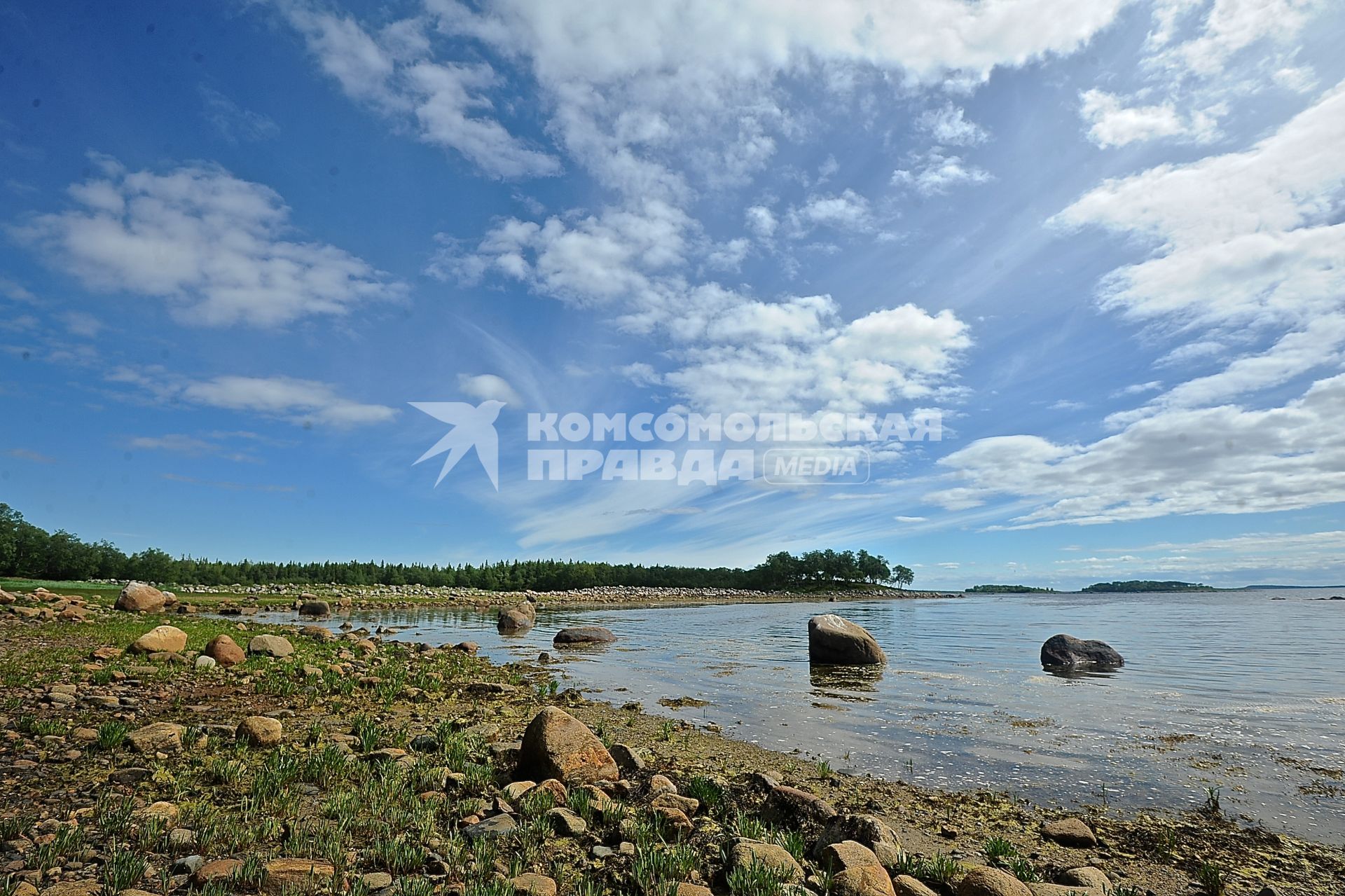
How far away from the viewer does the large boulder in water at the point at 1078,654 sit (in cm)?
2256

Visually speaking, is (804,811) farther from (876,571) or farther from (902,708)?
(876,571)

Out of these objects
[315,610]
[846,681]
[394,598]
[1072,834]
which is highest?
[1072,834]

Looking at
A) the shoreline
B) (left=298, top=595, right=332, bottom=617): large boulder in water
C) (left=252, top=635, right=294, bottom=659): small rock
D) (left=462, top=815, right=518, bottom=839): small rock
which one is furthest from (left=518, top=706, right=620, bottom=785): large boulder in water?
(left=298, top=595, right=332, bottom=617): large boulder in water

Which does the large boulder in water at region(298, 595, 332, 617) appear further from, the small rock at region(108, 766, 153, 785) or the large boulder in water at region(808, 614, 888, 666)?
the small rock at region(108, 766, 153, 785)

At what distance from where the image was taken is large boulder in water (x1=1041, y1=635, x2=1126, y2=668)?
22.6 meters

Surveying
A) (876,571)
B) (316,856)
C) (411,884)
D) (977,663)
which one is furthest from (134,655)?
(876,571)

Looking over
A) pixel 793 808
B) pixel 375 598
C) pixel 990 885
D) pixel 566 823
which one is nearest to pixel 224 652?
pixel 566 823

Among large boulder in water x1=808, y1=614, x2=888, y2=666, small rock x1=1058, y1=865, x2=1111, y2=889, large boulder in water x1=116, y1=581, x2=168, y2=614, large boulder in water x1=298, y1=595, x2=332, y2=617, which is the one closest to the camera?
small rock x1=1058, y1=865, x2=1111, y2=889

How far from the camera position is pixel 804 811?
23.5ft

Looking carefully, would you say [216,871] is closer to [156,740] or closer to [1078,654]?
[156,740]

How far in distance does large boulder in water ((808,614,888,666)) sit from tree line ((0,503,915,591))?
96516mm

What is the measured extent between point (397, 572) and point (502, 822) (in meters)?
141

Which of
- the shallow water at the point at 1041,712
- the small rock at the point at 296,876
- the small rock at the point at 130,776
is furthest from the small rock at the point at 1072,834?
the small rock at the point at 130,776

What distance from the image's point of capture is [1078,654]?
22.8 meters
